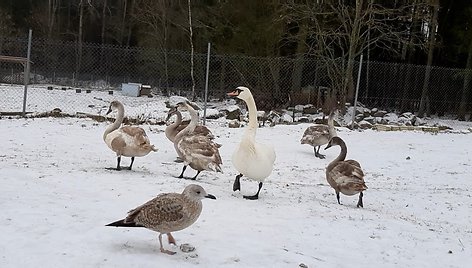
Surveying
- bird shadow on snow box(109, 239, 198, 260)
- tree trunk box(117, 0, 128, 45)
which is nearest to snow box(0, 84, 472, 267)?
bird shadow on snow box(109, 239, 198, 260)

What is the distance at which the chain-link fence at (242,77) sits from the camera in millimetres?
22281

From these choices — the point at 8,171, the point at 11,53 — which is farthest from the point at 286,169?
the point at 11,53

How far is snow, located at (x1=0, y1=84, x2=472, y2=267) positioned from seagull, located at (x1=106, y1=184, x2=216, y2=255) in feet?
0.78

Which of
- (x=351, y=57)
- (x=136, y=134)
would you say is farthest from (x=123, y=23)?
(x=136, y=134)

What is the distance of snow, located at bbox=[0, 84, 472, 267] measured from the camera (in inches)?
175

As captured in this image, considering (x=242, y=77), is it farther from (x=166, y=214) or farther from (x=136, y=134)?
(x=166, y=214)

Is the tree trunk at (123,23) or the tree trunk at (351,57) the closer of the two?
the tree trunk at (351,57)

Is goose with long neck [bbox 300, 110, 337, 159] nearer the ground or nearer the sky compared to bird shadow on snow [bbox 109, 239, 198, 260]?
nearer the sky

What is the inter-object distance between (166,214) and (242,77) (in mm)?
18375

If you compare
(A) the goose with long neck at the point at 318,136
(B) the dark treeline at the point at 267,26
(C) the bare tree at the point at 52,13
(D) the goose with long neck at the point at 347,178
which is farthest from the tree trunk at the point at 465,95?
(C) the bare tree at the point at 52,13

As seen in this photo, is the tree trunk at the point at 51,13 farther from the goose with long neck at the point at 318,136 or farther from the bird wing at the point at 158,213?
the bird wing at the point at 158,213

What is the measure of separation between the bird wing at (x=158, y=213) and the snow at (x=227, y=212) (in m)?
0.28

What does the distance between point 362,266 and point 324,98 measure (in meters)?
18.3

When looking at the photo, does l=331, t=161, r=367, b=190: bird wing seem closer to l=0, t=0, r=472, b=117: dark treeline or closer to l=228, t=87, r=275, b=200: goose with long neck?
l=228, t=87, r=275, b=200: goose with long neck
